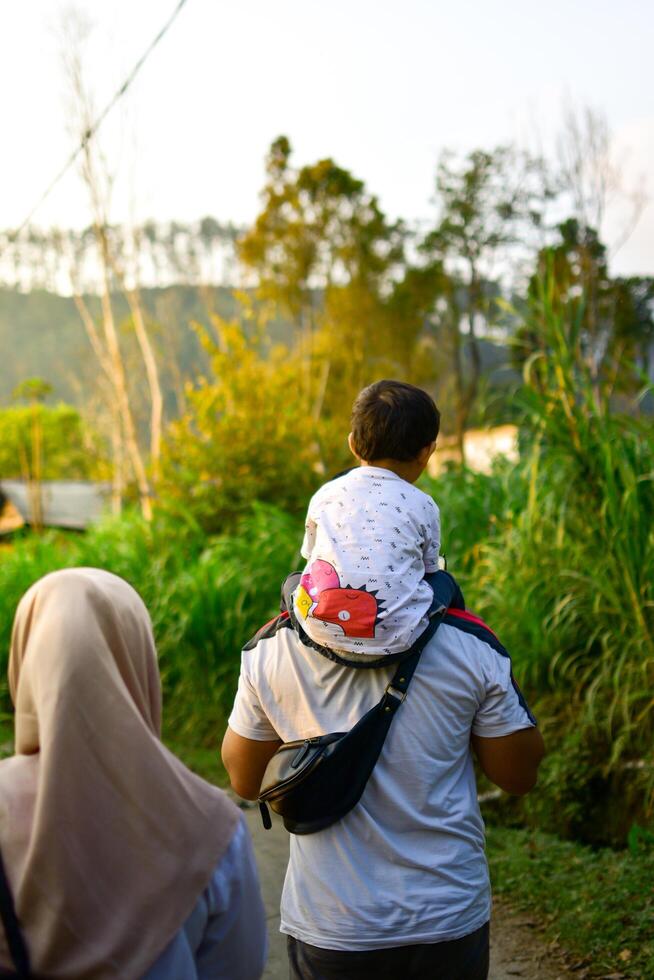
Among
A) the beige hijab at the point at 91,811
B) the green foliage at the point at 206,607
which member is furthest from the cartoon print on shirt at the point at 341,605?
the green foliage at the point at 206,607

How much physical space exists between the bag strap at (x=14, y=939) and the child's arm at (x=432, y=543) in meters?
0.96

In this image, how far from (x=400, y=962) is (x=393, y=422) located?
0.99m

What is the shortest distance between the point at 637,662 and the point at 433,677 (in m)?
3.02

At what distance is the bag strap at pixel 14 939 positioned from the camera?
5.56 feet

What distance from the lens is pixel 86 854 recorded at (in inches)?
69.0

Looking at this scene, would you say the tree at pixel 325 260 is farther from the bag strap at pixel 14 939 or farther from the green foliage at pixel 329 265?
the bag strap at pixel 14 939

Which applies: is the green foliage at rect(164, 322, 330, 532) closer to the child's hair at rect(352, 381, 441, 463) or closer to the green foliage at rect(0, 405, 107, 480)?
the child's hair at rect(352, 381, 441, 463)

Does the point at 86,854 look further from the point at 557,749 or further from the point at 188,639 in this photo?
the point at 188,639

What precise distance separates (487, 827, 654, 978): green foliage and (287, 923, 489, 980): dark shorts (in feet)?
5.78

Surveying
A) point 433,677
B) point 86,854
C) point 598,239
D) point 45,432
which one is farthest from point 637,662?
point 45,432

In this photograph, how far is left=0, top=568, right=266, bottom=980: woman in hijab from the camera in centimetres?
172

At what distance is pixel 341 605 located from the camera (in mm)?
1741

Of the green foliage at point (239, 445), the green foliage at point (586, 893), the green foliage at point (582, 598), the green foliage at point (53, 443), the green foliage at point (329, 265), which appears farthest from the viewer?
the green foliage at point (53, 443)

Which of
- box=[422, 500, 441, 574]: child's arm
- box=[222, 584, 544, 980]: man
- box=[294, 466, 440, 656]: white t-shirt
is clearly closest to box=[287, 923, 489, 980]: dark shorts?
box=[222, 584, 544, 980]: man
